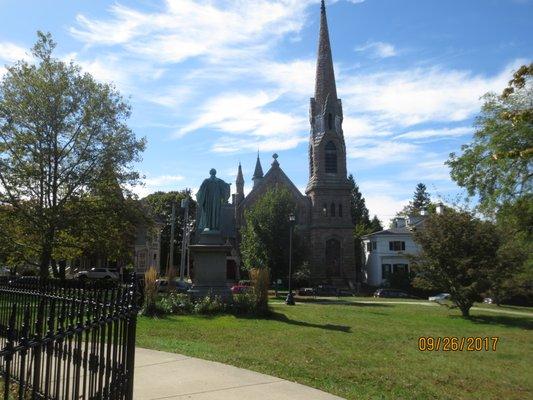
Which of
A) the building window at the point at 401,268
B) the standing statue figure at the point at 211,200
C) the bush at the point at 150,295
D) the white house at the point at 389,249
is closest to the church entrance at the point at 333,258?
the white house at the point at 389,249

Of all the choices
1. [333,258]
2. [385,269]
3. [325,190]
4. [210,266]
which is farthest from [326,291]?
[210,266]

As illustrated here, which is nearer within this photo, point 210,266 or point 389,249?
point 210,266

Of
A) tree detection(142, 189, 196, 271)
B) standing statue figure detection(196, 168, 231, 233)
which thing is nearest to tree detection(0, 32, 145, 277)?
standing statue figure detection(196, 168, 231, 233)

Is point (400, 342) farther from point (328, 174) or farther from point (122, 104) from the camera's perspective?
point (328, 174)

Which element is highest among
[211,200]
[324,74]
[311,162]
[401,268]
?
[324,74]

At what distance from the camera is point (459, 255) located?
71.7 feet

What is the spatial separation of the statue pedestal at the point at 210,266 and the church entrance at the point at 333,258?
127ft

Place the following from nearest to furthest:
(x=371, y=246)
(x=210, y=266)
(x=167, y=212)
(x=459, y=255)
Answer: (x=210, y=266) < (x=459, y=255) < (x=371, y=246) < (x=167, y=212)

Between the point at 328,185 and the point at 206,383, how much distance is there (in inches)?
1987

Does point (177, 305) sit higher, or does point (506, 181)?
point (506, 181)

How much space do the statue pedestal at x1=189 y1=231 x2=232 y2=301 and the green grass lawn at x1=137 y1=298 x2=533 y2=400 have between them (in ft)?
7.18

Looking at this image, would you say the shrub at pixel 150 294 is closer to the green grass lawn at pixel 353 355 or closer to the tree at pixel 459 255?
the green grass lawn at pixel 353 355

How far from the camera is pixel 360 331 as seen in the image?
44.7ft

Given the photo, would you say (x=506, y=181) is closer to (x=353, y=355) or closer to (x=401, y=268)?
(x=353, y=355)
